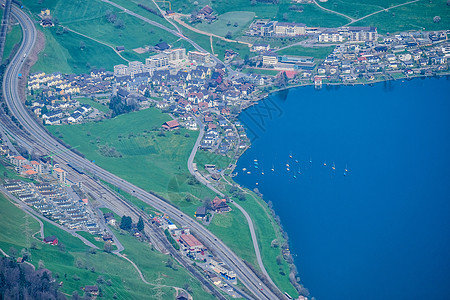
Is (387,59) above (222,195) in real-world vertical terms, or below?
above

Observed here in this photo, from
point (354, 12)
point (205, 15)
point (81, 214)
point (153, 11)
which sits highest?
point (354, 12)

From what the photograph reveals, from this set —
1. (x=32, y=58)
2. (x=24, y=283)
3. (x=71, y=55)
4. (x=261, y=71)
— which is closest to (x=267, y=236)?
(x=24, y=283)

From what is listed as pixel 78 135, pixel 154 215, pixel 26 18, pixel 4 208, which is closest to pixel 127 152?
pixel 78 135

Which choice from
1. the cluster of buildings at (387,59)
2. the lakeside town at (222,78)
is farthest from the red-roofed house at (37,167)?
the cluster of buildings at (387,59)

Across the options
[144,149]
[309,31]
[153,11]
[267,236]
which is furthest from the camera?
[153,11]

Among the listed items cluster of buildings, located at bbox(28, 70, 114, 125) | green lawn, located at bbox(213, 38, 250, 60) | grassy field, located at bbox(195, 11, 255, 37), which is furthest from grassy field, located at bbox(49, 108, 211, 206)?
grassy field, located at bbox(195, 11, 255, 37)

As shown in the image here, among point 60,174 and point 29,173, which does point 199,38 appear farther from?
point 29,173

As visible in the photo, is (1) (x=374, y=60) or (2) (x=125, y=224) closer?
(2) (x=125, y=224)
